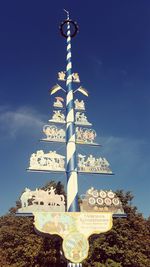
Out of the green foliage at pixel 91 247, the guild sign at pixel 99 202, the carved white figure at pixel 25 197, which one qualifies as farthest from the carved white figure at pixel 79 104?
the green foliage at pixel 91 247

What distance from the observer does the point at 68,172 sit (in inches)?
580

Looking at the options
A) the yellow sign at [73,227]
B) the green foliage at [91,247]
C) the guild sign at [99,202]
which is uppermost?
the guild sign at [99,202]

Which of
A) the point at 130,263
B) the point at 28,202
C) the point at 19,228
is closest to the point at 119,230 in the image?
the point at 130,263

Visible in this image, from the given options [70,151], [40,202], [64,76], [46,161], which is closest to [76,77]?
[64,76]

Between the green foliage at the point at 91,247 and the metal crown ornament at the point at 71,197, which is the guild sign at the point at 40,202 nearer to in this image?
the metal crown ornament at the point at 71,197

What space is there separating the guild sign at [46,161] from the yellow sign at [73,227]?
91.5 inches

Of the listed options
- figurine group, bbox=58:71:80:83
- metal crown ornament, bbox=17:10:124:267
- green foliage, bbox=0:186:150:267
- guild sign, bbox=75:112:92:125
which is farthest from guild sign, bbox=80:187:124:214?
green foliage, bbox=0:186:150:267

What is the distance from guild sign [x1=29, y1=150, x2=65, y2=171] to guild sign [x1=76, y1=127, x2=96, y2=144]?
156 centimetres

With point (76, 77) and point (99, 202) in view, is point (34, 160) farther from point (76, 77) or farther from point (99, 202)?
point (76, 77)

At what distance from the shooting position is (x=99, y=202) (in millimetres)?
14219

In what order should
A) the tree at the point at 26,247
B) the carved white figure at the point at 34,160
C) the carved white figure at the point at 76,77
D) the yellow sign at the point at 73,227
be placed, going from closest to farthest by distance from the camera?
the yellow sign at the point at 73,227, the carved white figure at the point at 34,160, the carved white figure at the point at 76,77, the tree at the point at 26,247

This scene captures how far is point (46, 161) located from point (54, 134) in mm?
1631

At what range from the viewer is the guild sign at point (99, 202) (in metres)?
14.0

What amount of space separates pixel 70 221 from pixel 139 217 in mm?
18482
